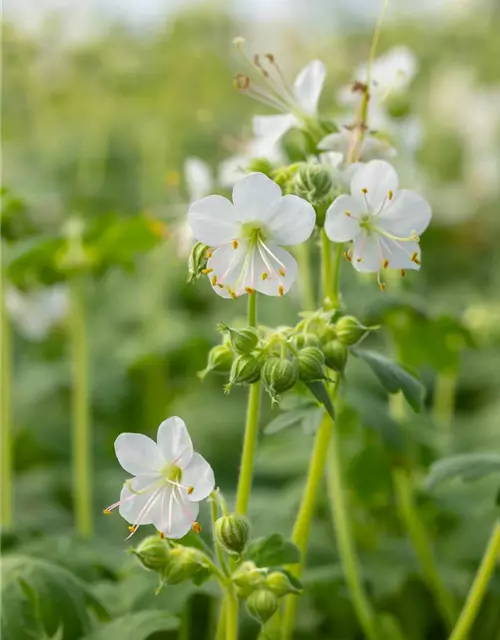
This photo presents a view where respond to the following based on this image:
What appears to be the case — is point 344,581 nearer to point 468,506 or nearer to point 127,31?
point 468,506

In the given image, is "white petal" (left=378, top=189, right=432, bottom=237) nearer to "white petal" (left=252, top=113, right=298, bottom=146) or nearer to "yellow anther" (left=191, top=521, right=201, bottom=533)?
"white petal" (left=252, top=113, right=298, bottom=146)

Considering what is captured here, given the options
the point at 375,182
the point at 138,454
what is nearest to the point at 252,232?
the point at 375,182

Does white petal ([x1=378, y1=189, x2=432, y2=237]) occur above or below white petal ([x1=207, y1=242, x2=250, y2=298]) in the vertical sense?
above

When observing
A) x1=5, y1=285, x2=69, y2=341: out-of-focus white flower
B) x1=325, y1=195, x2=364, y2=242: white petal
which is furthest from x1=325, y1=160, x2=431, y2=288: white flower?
x1=5, y1=285, x2=69, y2=341: out-of-focus white flower

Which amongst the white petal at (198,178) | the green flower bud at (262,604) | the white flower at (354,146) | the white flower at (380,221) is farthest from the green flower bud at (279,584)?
the white petal at (198,178)

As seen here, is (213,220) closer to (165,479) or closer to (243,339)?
(243,339)

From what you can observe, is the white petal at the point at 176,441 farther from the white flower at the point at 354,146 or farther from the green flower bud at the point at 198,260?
the white flower at the point at 354,146
